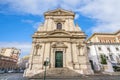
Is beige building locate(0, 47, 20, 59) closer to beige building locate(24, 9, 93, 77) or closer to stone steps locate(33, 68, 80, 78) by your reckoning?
beige building locate(24, 9, 93, 77)

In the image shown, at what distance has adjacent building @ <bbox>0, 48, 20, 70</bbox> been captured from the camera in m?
65.5

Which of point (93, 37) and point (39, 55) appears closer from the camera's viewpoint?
point (39, 55)

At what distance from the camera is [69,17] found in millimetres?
29656

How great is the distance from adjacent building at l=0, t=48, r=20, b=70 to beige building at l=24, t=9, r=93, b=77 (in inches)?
1826

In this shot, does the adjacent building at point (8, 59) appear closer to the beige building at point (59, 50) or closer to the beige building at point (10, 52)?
the beige building at point (10, 52)

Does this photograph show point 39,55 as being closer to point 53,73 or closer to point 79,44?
point 53,73

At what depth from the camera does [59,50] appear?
83.7 ft

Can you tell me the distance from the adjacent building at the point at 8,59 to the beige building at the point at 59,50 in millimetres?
46388

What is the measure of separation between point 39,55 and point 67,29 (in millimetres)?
8506

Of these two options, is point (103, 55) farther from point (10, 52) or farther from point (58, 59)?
point (10, 52)

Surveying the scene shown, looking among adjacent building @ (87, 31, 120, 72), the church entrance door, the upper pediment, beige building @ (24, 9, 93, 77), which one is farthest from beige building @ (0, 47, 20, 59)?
the church entrance door

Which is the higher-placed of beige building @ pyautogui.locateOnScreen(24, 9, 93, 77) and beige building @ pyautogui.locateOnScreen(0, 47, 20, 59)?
beige building @ pyautogui.locateOnScreen(0, 47, 20, 59)

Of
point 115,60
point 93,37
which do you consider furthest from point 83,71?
point 93,37

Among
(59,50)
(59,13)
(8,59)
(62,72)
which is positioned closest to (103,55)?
(59,50)
